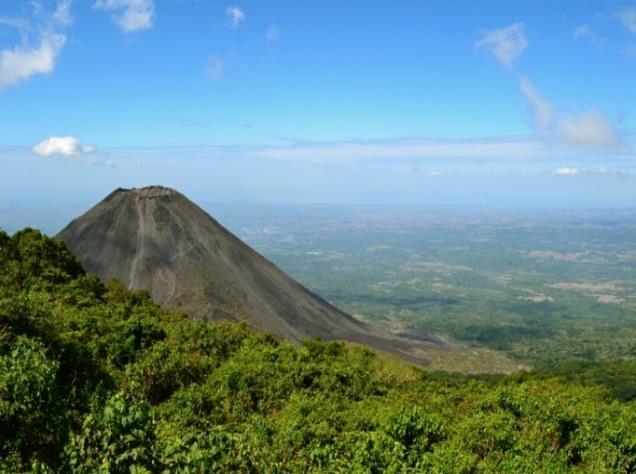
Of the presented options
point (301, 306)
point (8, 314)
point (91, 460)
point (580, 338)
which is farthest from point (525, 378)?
point (580, 338)

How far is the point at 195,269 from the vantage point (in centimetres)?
6831

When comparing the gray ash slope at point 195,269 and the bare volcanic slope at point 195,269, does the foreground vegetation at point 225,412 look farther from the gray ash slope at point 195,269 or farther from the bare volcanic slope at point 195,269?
the gray ash slope at point 195,269

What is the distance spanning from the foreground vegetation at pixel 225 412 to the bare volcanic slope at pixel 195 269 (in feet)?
94.1

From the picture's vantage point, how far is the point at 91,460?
9.17m

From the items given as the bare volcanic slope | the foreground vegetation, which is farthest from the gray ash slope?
the foreground vegetation

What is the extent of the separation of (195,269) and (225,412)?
1995 inches

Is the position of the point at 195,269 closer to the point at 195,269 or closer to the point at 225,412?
the point at 195,269

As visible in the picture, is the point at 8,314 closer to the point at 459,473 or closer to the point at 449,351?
the point at 459,473

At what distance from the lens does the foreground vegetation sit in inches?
409

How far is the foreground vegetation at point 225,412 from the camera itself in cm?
1038

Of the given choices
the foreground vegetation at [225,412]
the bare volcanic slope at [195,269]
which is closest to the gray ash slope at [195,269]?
the bare volcanic slope at [195,269]

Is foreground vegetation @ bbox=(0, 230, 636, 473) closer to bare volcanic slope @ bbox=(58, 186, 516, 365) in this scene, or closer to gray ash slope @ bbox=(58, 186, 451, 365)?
bare volcanic slope @ bbox=(58, 186, 516, 365)

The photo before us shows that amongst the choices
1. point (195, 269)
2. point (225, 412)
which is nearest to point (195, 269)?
point (195, 269)

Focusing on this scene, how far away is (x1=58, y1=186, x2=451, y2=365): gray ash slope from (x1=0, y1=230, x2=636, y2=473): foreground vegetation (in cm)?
2911
